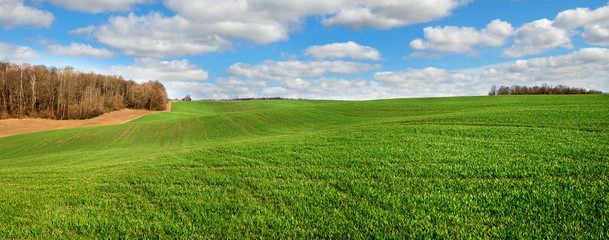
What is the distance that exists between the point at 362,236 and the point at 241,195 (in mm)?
3684

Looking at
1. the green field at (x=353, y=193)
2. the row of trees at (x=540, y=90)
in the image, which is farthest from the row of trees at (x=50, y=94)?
the row of trees at (x=540, y=90)

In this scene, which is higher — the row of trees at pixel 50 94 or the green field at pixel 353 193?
the row of trees at pixel 50 94

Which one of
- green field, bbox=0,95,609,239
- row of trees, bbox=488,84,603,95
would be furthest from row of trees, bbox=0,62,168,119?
row of trees, bbox=488,84,603,95

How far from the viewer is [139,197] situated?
798cm

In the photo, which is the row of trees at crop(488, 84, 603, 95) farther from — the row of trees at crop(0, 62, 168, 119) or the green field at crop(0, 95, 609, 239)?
the row of trees at crop(0, 62, 168, 119)

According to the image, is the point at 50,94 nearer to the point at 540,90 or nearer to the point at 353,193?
the point at 353,193

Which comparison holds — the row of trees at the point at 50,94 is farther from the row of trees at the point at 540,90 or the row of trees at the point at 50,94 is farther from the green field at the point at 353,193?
the row of trees at the point at 540,90

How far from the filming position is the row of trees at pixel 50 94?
199 feet

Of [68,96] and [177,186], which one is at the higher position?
[68,96]

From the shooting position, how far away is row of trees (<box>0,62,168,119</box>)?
199ft

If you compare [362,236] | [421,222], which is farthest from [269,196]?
[421,222]

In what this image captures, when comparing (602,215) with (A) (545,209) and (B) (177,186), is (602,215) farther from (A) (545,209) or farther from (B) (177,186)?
(B) (177,186)

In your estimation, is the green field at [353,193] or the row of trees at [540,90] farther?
the row of trees at [540,90]

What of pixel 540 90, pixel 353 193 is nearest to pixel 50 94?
pixel 353 193
